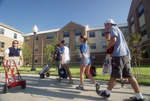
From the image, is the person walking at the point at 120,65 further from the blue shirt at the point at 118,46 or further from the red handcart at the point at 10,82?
the red handcart at the point at 10,82

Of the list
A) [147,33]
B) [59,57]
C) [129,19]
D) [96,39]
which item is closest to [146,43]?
[147,33]

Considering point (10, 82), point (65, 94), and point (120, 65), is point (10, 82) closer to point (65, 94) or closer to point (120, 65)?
point (65, 94)

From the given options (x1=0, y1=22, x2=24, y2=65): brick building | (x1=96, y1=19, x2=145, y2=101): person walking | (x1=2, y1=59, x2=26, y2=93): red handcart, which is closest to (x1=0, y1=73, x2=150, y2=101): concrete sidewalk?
(x1=2, y1=59, x2=26, y2=93): red handcart

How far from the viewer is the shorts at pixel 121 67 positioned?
2.22 meters

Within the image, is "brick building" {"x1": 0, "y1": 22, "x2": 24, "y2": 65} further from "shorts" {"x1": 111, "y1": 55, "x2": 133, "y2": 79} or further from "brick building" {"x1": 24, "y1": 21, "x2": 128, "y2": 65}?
"shorts" {"x1": 111, "y1": 55, "x2": 133, "y2": 79}

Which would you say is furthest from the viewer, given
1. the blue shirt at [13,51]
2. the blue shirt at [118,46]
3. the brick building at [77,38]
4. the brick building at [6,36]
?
the brick building at [77,38]

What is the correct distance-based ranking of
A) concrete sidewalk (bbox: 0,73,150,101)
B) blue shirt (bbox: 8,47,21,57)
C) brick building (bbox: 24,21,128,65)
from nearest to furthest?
concrete sidewalk (bbox: 0,73,150,101) < blue shirt (bbox: 8,47,21,57) < brick building (bbox: 24,21,128,65)

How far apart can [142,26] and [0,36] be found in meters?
33.8

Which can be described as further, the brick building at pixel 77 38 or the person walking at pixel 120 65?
the brick building at pixel 77 38

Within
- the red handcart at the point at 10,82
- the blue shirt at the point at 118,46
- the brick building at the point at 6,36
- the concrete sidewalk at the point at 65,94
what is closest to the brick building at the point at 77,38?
the brick building at the point at 6,36

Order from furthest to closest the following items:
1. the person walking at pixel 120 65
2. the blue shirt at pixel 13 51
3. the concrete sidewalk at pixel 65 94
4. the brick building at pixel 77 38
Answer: the brick building at pixel 77 38
the blue shirt at pixel 13 51
the concrete sidewalk at pixel 65 94
the person walking at pixel 120 65

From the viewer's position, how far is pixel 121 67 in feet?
7.34

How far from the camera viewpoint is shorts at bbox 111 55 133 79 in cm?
222

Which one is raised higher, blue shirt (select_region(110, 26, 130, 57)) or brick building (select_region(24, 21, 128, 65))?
brick building (select_region(24, 21, 128, 65))
